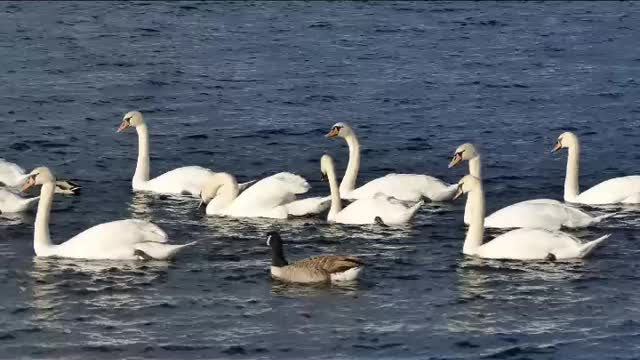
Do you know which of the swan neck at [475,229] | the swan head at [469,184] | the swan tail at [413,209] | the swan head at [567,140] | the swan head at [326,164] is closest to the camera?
the swan neck at [475,229]

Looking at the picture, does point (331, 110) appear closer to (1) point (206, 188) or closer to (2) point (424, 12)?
(1) point (206, 188)

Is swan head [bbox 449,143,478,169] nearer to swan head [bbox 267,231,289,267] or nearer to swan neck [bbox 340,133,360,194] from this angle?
swan neck [bbox 340,133,360,194]

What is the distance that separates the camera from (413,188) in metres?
27.3

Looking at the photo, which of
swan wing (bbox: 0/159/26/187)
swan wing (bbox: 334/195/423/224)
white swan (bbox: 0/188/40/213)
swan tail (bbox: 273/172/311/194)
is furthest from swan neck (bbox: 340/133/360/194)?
swan wing (bbox: 0/159/26/187)

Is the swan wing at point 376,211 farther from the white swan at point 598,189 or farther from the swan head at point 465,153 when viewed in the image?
the white swan at point 598,189

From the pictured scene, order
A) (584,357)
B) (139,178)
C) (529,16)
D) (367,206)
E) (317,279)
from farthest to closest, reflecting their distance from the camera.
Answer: (529,16) → (139,178) → (367,206) → (317,279) → (584,357)

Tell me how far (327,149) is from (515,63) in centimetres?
942

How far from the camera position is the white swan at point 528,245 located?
2378cm

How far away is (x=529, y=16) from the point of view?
46219 mm

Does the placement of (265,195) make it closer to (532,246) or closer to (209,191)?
(209,191)

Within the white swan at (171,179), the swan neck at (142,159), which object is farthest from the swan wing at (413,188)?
the swan neck at (142,159)

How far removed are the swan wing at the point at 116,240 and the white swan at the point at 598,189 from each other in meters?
7.29

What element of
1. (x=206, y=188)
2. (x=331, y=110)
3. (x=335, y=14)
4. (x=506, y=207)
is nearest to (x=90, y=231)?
(x=206, y=188)

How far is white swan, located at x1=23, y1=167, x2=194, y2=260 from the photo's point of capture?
78.5ft
